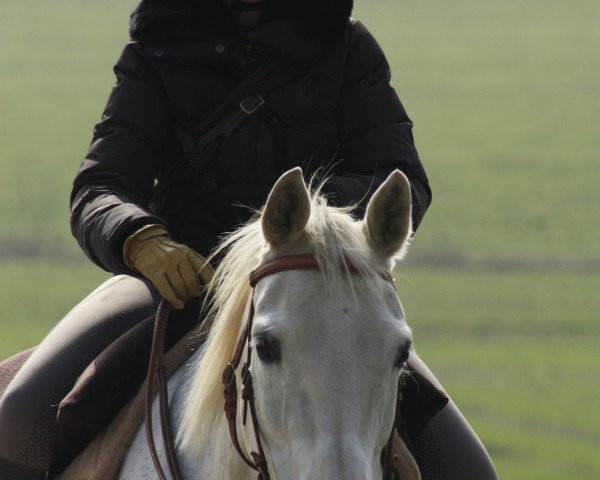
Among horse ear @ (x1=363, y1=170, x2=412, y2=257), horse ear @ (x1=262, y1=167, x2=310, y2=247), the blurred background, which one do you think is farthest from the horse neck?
the blurred background

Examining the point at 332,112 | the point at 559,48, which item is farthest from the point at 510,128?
the point at 332,112

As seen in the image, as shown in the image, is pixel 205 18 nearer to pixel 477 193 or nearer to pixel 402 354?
pixel 402 354

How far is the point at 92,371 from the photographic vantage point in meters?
4.43

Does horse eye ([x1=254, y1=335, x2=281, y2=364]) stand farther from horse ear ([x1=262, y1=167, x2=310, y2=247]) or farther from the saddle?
the saddle

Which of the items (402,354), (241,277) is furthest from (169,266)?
(402,354)

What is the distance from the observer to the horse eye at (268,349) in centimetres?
355

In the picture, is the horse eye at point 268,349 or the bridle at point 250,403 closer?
the horse eye at point 268,349

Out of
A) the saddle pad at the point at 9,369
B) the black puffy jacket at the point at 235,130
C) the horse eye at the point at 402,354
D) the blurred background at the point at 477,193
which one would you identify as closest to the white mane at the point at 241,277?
the horse eye at the point at 402,354

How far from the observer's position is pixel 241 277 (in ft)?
12.8

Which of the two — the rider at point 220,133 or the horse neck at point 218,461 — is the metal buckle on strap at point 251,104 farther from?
the horse neck at point 218,461

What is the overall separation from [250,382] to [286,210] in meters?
0.49

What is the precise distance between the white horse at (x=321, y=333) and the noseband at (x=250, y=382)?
0.06 ft

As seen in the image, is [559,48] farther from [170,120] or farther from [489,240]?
[170,120]

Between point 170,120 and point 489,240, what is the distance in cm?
4130
